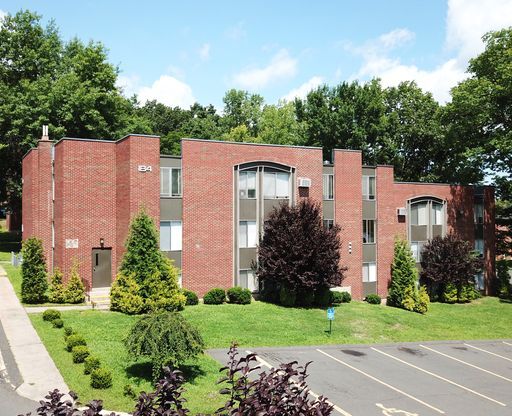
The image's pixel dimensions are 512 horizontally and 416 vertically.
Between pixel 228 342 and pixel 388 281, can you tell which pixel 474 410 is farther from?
pixel 388 281

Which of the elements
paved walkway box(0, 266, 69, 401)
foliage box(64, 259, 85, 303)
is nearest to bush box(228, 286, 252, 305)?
foliage box(64, 259, 85, 303)

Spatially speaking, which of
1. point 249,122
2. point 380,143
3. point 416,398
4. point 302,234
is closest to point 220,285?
point 302,234

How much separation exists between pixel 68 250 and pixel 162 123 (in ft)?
168

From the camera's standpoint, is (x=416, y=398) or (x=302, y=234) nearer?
(x=416, y=398)

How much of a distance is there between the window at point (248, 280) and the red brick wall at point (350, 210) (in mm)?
7220

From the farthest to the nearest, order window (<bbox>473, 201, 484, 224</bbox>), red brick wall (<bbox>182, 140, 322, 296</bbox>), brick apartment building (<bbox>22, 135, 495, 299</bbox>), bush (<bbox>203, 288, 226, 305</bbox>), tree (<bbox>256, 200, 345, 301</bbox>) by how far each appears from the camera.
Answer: window (<bbox>473, 201, 484, 224</bbox>) → red brick wall (<bbox>182, 140, 322, 296</bbox>) → tree (<bbox>256, 200, 345, 301</bbox>) → bush (<bbox>203, 288, 226, 305</bbox>) → brick apartment building (<bbox>22, 135, 495, 299</bbox>)

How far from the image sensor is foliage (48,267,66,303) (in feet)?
90.0

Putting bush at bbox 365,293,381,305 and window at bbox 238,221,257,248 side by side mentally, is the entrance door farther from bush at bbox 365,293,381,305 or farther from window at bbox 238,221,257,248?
bush at bbox 365,293,381,305

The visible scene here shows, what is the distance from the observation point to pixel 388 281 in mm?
37938

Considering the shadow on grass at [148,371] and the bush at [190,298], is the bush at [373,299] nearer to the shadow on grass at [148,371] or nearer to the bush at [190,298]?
the bush at [190,298]

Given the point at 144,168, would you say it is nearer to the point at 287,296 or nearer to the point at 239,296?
the point at 239,296

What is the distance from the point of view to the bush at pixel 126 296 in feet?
83.9

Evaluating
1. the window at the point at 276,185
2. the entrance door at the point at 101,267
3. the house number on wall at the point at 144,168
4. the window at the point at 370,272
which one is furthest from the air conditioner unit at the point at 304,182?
the entrance door at the point at 101,267

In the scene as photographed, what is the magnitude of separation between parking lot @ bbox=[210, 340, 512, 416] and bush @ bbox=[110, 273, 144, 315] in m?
6.50
